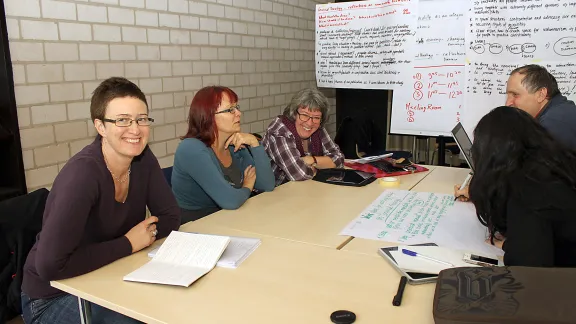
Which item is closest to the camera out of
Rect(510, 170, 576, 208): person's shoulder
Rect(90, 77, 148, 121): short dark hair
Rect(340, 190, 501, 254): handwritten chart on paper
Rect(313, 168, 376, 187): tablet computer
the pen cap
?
the pen cap

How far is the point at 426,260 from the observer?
151cm

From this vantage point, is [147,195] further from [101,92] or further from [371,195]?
[371,195]

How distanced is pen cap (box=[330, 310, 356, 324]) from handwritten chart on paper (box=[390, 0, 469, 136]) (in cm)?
287

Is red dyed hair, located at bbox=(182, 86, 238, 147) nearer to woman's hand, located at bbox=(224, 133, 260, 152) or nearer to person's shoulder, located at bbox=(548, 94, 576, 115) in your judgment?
woman's hand, located at bbox=(224, 133, 260, 152)

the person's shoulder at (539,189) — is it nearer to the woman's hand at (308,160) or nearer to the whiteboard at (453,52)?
the woman's hand at (308,160)

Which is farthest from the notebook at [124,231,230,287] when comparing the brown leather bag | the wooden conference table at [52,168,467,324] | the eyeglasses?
the eyeglasses

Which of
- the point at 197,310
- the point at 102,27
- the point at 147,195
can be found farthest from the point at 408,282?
the point at 102,27

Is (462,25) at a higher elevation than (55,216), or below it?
higher

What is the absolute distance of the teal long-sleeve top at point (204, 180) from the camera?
2209mm

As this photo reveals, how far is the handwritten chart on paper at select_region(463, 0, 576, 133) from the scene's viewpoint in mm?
3252

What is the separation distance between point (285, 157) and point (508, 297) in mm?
1952

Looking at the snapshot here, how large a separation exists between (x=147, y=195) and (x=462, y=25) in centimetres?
287

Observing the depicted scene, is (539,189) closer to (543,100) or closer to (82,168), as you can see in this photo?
(82,168)

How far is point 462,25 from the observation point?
360 cm
